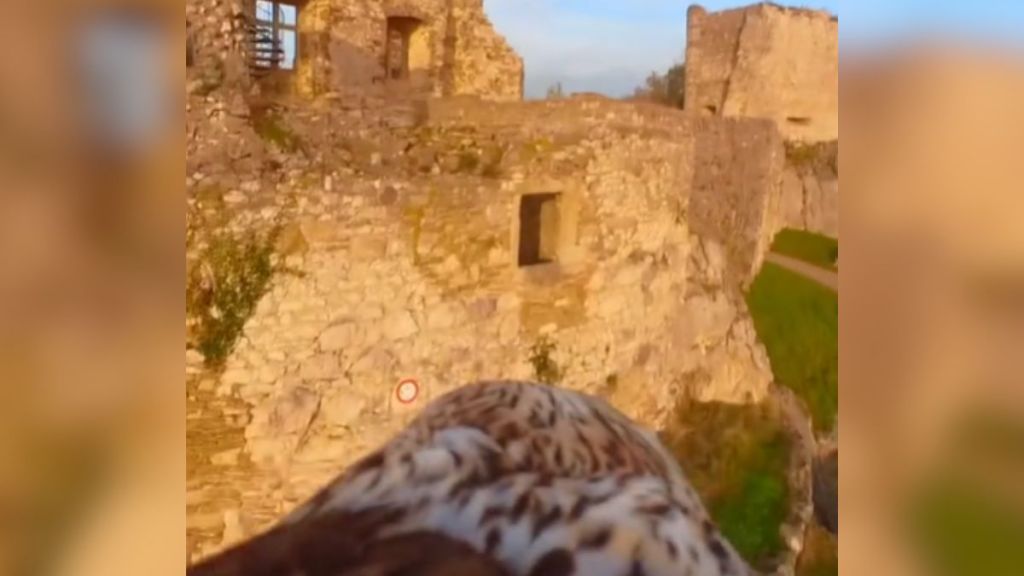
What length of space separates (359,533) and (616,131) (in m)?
0.95

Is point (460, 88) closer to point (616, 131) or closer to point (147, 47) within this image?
point (616, 131)

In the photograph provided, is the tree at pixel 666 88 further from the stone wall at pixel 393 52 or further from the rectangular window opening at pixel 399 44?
the rectangular window opening at pixel 399 44

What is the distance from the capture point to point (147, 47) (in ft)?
6.22

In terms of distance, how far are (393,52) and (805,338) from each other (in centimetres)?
102

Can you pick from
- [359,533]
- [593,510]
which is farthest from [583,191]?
[359,533]

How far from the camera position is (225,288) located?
6.40 ft

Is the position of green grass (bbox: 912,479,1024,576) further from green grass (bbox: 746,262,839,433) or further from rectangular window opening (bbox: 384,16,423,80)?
rectangular window opening (bbox: 384,16,423,80)

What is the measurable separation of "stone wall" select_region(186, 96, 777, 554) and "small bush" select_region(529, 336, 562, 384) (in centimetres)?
1

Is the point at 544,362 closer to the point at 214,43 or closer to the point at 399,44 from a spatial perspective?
the point at 399,44

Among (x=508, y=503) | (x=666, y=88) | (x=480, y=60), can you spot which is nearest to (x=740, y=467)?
(x=508, y=503)

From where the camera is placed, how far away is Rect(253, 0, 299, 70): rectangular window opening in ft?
6.59

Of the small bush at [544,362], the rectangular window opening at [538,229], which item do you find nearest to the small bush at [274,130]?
the rectangular window opening at [538,229]

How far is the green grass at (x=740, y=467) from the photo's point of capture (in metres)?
2.30

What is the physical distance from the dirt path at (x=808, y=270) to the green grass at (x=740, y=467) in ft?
0.99
